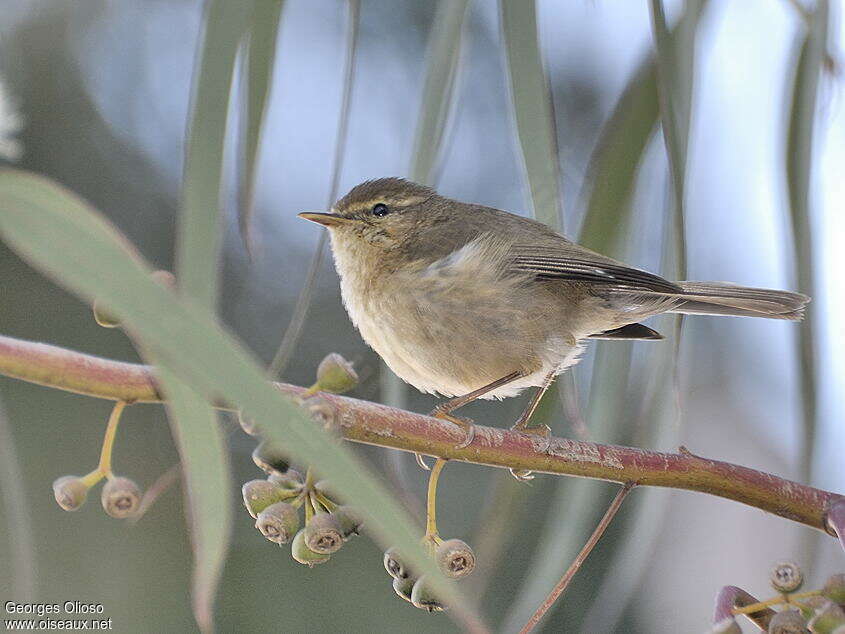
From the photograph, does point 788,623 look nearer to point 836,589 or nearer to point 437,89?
point 836,589

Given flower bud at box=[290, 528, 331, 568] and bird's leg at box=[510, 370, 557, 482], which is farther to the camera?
bird's leg at box=[510, 370, 557, 482]

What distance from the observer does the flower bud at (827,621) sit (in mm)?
1321

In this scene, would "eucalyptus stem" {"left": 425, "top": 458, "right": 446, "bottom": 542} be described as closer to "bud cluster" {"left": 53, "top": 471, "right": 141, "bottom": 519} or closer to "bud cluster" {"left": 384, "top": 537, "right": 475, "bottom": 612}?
"bud cluster" {"left": 384, "top": 537, "right": 475, "bottom": 612}

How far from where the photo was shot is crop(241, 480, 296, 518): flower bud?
4.82 ft

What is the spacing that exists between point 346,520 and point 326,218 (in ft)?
4.79

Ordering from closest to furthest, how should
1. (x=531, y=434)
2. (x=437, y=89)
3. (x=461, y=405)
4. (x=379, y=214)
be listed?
(x=531, y=434) < (x=437, y=89) < (x=461, y=405) < (x=379, y=214)

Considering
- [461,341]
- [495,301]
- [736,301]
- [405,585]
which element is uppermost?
[736,301]

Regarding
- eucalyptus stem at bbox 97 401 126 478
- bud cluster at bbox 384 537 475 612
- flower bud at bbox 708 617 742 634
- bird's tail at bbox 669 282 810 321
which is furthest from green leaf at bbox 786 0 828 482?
eucalyptus stem at bbox 97 401 126 478

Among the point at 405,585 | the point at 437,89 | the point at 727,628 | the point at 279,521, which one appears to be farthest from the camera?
the point at 437,89

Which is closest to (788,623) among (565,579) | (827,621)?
(827,621)

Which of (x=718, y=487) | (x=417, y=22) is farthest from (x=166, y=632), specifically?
(x=417, y=22)

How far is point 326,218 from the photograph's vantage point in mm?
2777

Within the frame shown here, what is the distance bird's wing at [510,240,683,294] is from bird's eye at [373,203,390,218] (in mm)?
464

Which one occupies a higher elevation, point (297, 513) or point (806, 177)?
point (806, 177)
